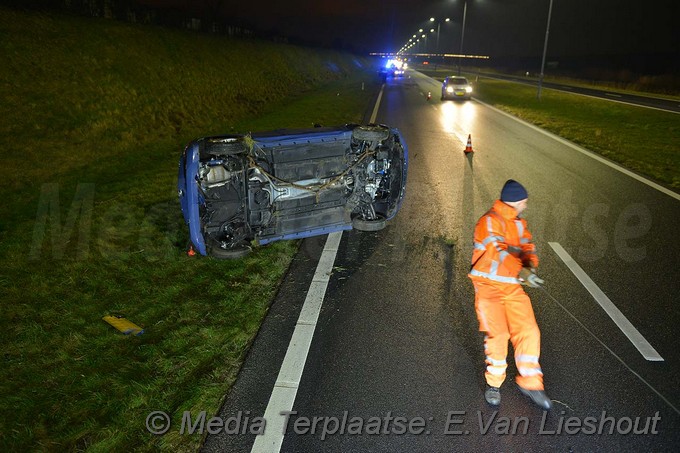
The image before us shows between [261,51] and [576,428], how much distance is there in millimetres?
38751

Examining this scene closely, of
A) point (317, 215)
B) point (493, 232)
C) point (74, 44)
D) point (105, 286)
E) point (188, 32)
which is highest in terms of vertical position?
point (188, 32)

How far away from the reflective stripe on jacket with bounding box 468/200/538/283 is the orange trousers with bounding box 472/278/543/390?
0.09 meters

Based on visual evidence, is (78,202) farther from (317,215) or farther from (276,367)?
(276,367)

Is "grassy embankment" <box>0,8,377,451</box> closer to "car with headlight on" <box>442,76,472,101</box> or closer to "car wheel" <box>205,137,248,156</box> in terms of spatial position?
"car wheel" <box>205,137,248,156</box>

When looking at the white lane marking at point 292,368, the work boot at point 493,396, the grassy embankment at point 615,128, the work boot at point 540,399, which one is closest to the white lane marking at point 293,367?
the white lane marking at point 292,368

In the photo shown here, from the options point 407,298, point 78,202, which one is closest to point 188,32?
point 78,202

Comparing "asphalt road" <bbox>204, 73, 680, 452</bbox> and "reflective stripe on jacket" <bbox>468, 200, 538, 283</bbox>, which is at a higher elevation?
"reflective stripe on jacket" <bbox>468, 200, 538, 283</bbox>

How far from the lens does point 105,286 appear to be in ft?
A: 17.3

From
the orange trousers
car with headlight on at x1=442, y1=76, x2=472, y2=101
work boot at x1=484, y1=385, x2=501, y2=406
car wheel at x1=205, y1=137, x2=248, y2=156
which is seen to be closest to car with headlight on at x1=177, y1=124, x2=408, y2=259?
car wheel at x1=205, y1=137, x2=248, y2=156

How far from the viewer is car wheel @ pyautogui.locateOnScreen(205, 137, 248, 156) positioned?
5258mm

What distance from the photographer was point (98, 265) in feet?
19.0

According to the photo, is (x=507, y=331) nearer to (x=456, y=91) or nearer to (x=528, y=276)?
(x=528, y=276)

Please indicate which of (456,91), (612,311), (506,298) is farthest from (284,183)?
Answer: (456,91)

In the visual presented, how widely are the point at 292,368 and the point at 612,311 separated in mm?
3215
